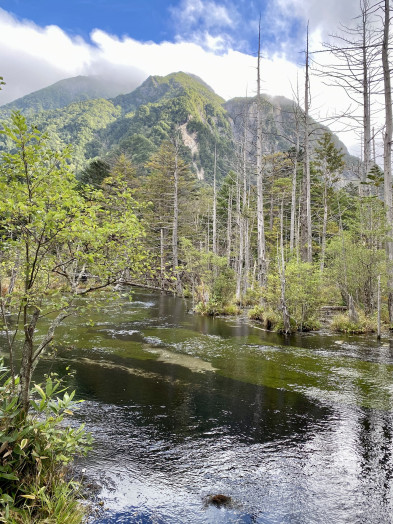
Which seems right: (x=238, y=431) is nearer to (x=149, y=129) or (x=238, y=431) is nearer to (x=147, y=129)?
(x=149, y=129)

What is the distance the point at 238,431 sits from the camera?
215 inches

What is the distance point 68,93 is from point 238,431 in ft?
656

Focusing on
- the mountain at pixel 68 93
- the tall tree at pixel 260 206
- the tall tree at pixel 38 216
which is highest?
the mountain at pixel 68 93

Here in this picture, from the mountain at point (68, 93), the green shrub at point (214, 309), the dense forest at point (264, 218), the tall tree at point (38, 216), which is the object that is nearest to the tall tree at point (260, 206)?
the dense forest at point (264, 218)

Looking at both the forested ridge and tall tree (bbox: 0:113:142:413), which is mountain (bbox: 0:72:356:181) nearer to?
the forested ridge

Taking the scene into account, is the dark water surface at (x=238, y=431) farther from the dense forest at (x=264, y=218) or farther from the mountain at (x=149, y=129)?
the mountain at (x=149, y=129)

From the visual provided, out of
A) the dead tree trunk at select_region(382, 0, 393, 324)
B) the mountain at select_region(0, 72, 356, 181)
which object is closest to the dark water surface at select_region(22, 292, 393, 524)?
the dead tree trunk at select_region(382, 0, 393, 324)

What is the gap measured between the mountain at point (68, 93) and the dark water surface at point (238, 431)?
6432 inches

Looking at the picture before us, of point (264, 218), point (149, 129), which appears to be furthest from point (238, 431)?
point (149, 129)

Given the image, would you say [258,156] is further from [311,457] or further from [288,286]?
[311,457]

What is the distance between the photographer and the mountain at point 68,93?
5906 inches

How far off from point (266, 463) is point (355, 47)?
57.7 feet

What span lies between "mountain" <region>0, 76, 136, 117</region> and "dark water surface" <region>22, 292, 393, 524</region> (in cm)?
16337

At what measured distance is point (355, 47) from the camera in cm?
1462
